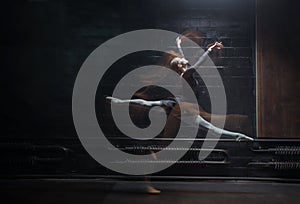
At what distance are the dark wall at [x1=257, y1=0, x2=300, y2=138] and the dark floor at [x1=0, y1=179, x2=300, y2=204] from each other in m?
0.72

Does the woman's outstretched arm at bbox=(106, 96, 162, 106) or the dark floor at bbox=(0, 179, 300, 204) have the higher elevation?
the woman's outstretched arm at bbox=(106, 96, 162, 106)

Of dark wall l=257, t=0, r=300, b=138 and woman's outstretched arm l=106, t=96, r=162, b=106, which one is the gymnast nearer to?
woman's outstretched arm l=106, t=96, r=162, b=106

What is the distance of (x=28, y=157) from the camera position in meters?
3.85

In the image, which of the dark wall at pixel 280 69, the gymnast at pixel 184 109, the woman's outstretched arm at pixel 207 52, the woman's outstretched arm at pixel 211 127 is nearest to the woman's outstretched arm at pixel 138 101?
the gymnast at pixel 184 109

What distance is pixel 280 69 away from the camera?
362cm

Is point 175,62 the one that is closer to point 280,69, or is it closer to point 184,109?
point 184,109

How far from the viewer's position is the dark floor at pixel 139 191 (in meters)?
3.04

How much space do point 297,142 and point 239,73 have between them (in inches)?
42.7

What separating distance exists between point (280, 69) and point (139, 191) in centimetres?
221

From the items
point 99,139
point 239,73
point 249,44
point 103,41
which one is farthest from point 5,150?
point 249,44

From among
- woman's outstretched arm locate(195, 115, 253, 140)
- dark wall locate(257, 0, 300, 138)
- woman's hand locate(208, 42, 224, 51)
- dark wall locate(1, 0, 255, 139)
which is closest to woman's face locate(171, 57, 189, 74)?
woman's hand locate(208, 42, 224, 51)

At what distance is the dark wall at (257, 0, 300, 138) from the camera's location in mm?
3617

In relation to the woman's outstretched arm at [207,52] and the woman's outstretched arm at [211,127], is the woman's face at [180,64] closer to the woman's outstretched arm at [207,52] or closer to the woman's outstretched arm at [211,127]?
the woman's outstretched arm at [207,52]

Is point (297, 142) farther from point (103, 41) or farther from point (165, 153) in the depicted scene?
point (103, 41)
